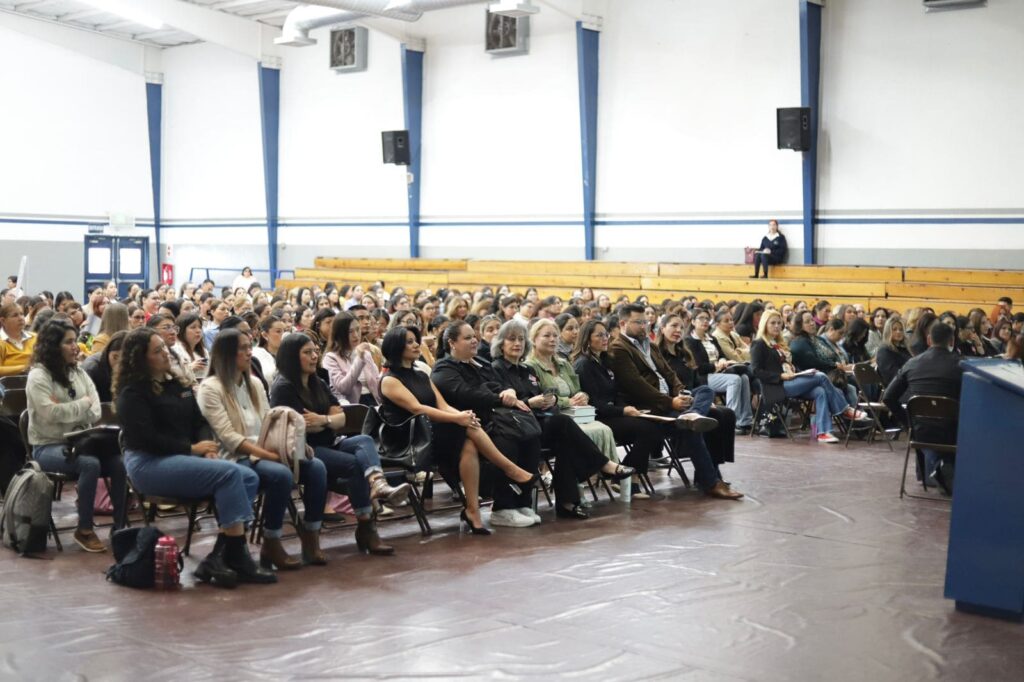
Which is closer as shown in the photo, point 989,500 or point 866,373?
point 989,500

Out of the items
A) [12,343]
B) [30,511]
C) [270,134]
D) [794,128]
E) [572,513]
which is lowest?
[572,513]

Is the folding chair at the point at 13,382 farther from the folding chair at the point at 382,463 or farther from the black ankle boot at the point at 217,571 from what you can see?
the black ankle boot at the point at 217,571

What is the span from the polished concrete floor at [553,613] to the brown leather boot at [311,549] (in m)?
0.08

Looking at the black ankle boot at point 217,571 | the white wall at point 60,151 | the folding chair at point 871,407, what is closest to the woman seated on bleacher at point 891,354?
the folding chair at point 871,407

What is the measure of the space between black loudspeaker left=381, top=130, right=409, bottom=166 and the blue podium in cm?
1858

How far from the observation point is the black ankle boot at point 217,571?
529 cm

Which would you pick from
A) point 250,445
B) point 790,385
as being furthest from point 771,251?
point 250,445

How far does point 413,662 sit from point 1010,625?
98.9 inches

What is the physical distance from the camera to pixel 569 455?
7176 millimetres

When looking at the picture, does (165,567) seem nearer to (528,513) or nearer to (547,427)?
(528,513)

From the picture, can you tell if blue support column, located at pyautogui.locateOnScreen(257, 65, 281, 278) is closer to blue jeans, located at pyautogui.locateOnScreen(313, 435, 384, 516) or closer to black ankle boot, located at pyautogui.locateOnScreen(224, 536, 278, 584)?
blue jeans, located at pyautogui.locateOnScreen(313, 435, 384, 516)

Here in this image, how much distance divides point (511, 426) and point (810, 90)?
13.0 metres

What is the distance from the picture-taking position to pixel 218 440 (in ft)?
18.7

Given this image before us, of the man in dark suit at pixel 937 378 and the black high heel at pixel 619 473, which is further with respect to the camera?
the man in dark suit at pixel 937 378
